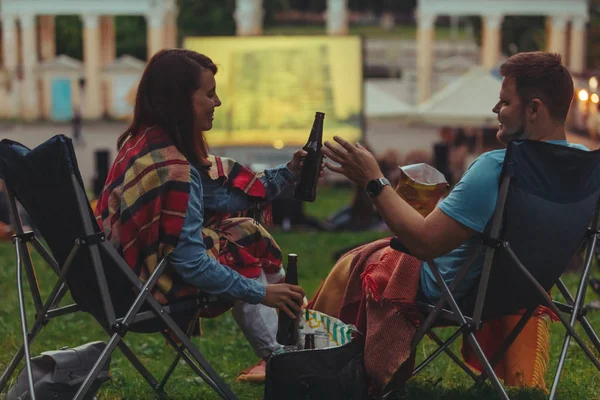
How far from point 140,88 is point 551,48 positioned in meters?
43.4

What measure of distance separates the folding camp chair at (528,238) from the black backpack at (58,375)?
1052 millimetres

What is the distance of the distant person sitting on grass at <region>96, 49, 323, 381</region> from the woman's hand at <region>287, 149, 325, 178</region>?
29cm

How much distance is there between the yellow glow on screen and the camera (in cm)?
1931

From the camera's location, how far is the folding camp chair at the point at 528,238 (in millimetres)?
3453

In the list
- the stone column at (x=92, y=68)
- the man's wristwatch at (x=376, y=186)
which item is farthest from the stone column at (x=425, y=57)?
the man's wristwatch at (x=376, y=186)

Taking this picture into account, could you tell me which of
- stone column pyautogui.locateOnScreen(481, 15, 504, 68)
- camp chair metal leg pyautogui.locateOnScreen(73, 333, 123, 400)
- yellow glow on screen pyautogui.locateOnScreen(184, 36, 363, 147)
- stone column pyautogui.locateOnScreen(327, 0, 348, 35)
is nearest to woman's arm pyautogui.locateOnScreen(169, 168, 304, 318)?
camp chair metal leg pyautogui.locateOnScreen(73, 333, 123, 400)

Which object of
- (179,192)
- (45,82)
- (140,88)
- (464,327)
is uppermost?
(140,88)

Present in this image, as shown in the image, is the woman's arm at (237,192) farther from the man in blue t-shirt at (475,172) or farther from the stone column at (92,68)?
the stone column at (92,68)

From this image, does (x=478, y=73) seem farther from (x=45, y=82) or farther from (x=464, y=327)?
(x=45, y=82)

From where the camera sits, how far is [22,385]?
12.3 ft

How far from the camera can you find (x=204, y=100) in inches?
144

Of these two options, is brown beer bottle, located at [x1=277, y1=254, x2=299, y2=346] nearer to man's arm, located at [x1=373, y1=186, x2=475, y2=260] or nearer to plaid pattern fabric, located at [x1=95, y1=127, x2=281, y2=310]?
plaid pattern fabric, located at [x1=95, y1=127, x2=281, y2=310]

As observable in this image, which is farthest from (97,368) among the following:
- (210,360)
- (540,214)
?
(210,360)

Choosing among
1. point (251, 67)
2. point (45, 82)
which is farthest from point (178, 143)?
point (45, 82)
